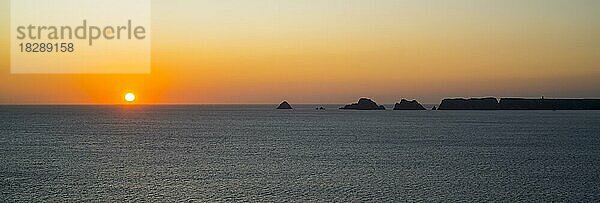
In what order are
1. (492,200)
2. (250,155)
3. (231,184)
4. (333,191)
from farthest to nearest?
(250,155) < (231,184) < (333,191) < (492,200)

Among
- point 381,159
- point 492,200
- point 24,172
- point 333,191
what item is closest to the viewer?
point 492,200

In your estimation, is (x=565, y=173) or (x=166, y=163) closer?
(x=565, y=173)

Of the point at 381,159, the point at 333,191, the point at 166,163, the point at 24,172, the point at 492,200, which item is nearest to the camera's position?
the point at 492,200

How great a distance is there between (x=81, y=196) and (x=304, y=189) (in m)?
9.08

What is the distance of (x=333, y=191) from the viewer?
30016mm

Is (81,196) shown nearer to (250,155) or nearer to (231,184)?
(231,184)

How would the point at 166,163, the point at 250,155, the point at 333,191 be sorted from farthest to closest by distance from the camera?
1. the point at 250,155
2. the point at 166,163
3. the point at 333,191

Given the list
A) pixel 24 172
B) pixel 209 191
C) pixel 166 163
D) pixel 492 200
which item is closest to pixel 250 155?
pixel 166 163

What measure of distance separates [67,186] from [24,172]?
6870 mm

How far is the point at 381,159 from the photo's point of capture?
4694 cm

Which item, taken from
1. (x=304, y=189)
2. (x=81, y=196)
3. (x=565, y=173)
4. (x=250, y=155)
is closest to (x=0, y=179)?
(x=81, y=196)

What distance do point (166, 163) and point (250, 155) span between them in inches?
321

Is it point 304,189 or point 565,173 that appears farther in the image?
point 565,173

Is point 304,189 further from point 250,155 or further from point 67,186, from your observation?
point 250,155
